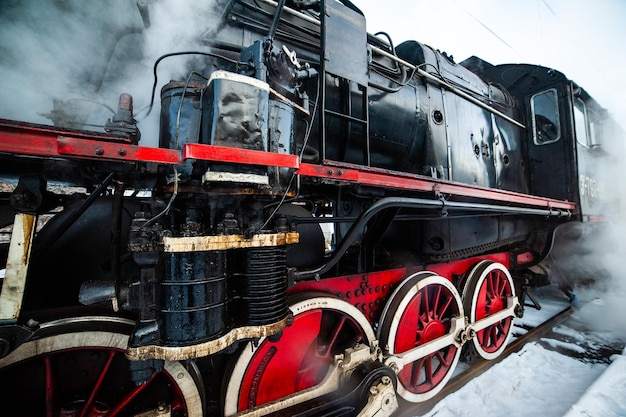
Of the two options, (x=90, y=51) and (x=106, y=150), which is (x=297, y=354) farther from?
(x=90, y=51)

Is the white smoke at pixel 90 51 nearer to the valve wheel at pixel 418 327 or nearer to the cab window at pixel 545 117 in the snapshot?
the valve wheel at pixel 418 327

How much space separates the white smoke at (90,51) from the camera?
1.19 metres

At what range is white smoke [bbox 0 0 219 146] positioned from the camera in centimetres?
119

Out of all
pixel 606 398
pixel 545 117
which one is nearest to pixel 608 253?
pixel 545 117

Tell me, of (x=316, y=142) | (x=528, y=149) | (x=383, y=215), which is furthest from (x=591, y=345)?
(x=316, y=142)

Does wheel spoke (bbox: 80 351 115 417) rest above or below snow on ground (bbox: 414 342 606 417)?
above

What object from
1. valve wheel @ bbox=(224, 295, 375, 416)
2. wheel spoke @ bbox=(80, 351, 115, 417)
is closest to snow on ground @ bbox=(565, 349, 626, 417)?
valve wheel @ bbox=(224, 295, 375, 416)

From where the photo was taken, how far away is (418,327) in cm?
225

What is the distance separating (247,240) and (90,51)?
1257mm

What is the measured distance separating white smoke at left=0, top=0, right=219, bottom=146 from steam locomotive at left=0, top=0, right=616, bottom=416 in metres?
0.08

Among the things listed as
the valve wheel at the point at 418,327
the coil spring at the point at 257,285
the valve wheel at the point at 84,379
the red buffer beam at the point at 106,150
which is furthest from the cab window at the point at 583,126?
the valve wheel at the point at 84,379

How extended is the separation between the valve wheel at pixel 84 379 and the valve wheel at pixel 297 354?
0.22 m

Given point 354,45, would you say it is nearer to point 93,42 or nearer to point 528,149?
point 93,42

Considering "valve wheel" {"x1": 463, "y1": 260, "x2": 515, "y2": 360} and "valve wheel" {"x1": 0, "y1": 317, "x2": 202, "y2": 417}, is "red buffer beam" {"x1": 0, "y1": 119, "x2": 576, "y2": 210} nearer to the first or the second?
"valve wheel" {"x1": 0, "y1": 317, "x2": 202, "y2": 417}
